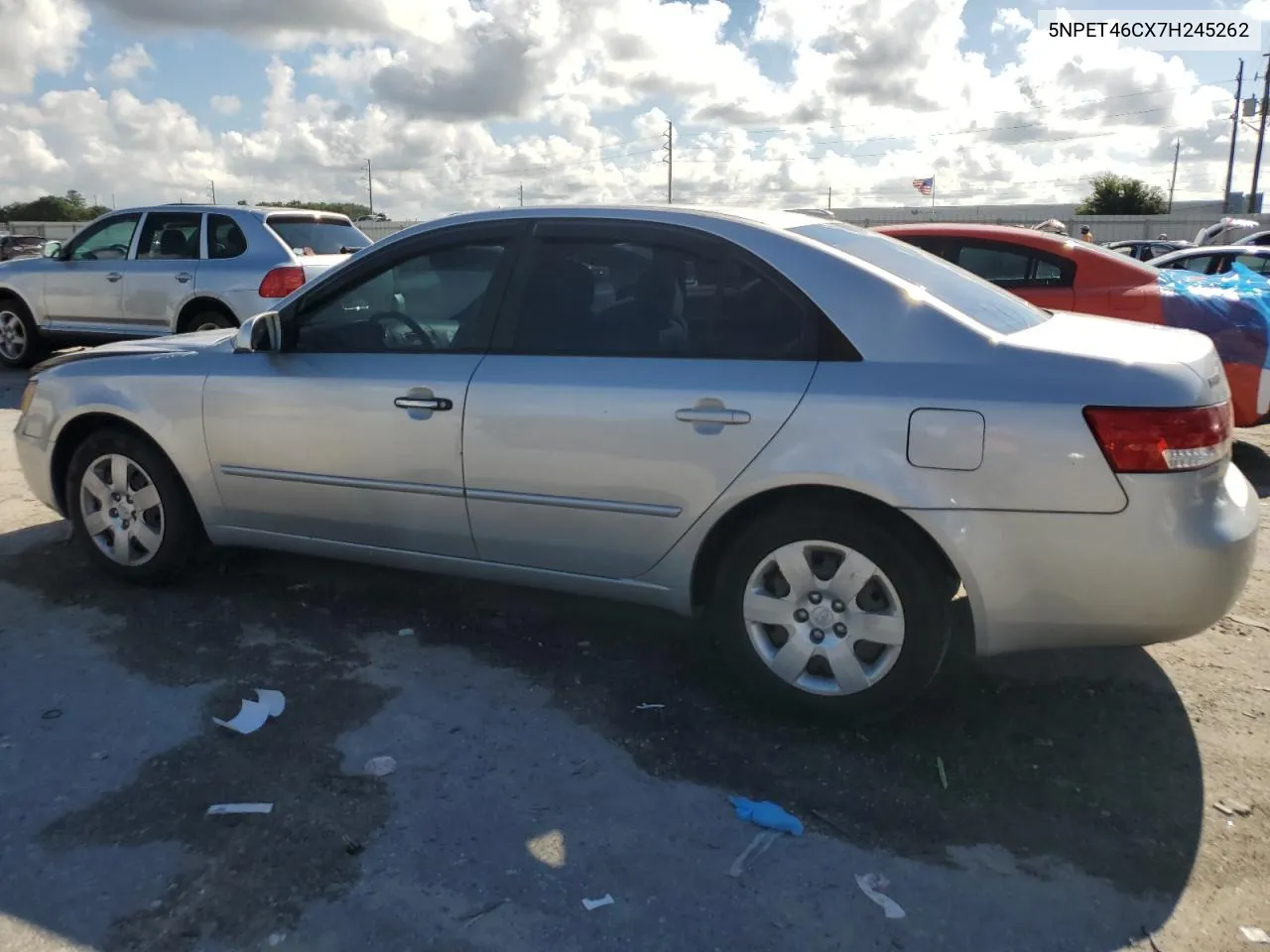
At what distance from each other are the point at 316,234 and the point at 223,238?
2.76 feet

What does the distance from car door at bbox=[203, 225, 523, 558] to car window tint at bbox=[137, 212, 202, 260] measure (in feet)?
20.2

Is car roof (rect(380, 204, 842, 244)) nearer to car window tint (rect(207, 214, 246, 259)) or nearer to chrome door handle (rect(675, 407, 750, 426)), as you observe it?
chrome door handle (rect(675, 407, 750, 426))

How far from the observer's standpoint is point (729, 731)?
3406mm

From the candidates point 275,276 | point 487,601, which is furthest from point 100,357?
point 275,276

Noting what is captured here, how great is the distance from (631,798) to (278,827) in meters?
0.98

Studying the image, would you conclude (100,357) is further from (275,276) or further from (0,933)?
(275,276)

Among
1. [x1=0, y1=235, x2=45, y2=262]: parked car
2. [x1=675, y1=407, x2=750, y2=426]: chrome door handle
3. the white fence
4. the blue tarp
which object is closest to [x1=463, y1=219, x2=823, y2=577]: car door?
[x1=675, y1=407, x2=750, y2=426]: chrome door handle

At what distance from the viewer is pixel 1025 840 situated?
9.32 feet

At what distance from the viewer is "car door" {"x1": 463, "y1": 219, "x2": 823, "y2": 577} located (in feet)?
11.0

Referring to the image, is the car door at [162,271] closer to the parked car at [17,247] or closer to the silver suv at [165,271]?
the silver suv at [165,271]

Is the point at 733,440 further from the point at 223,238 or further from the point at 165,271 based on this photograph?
the point at 165,271

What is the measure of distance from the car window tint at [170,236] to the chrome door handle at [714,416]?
25.4 ft

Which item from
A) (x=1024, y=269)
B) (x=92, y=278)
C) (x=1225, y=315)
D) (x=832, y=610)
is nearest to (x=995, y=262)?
(x=1024, y=269)

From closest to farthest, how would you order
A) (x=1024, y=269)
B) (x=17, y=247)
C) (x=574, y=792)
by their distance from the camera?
(x=574, y=792), (x=1024, y=269), (x=17, y=247)
